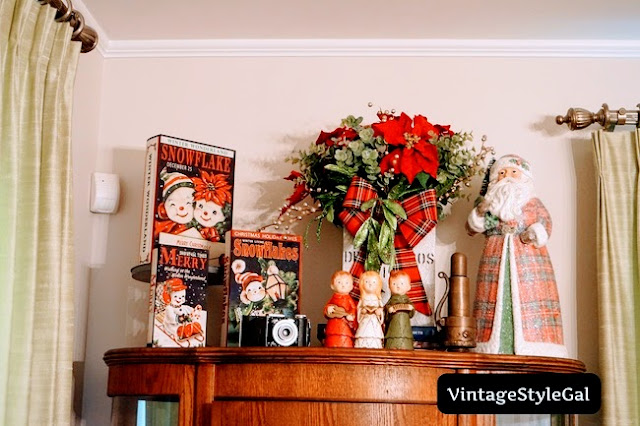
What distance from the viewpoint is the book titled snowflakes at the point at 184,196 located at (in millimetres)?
2066

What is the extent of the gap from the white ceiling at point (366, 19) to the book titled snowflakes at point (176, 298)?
0.62 metres

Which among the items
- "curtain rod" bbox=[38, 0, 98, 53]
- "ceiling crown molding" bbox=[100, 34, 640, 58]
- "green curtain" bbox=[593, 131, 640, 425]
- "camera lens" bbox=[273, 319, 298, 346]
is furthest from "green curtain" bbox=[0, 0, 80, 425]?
"green curtain" bbox=[593, 131, 640, 425]

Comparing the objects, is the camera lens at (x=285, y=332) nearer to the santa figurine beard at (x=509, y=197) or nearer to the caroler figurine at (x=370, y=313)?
the caroler figurine at (x=370, y=313)

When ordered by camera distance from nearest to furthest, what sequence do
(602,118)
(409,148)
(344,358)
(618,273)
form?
1. (344,358)
2. (409,148)
3. (618,273)
4. (602,118)

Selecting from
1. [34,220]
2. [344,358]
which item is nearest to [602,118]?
[344,358]

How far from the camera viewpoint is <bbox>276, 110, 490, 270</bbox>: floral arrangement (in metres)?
2.05

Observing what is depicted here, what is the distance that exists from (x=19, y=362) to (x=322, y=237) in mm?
843

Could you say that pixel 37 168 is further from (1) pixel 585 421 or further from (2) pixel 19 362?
(1) pixel 585 421

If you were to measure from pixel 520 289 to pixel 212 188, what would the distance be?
2.34ft

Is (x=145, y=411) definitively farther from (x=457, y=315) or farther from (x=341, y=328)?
(x=457, y=315)

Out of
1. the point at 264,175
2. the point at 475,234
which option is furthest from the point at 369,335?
the point at 264,175

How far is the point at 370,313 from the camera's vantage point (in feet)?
6.21

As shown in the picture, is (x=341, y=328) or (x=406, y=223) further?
(x=406, y=223)

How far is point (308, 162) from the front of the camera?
2174 mm
